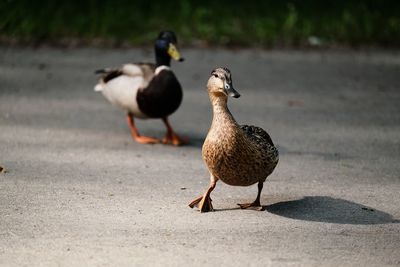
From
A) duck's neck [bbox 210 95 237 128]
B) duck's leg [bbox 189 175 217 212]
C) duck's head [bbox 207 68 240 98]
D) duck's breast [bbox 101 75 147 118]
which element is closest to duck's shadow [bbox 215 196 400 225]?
duck's leg [bbox 189 175 217 212]

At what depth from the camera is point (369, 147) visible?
24.1ft

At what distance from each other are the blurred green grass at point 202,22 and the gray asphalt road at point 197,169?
21.9 inches

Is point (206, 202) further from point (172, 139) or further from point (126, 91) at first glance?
point (126, 91)

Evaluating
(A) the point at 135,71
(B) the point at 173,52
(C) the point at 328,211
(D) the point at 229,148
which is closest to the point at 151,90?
(A) the point at 135,71

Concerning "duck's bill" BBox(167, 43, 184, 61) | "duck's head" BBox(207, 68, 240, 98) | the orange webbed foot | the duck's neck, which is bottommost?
the orange webbed foot

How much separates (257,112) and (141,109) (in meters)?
1.62

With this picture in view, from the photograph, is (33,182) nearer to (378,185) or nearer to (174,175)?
(174,175)

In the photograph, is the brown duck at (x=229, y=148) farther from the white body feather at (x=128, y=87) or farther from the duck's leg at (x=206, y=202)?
the white body feather at (x=128, y=87)

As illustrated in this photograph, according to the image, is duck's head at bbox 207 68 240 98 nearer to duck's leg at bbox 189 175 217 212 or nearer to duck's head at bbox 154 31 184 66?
duck's leg at bbox 189 175 217 212

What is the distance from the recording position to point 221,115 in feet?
17.0

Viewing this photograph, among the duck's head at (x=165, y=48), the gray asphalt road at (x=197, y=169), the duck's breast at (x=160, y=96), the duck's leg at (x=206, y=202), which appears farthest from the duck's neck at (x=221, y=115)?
the duck's head at (x=165, y=48)

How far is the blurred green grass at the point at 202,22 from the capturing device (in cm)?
1161

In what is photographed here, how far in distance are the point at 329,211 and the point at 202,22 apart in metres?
7.04

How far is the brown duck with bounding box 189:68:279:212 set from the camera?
5.11m
